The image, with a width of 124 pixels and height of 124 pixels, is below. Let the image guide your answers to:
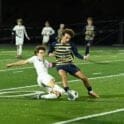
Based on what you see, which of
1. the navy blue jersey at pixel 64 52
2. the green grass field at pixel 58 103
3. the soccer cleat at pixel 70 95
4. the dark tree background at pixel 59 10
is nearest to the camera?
the green grass field at pixel 58 103

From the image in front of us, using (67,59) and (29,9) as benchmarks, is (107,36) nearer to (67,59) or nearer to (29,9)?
(29,9)

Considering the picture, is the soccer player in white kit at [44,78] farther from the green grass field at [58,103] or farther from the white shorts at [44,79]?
the green grass field at [58,103]

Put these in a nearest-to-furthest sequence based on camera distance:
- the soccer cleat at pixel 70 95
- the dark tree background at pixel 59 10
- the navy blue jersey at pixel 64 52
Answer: the soccer cleat at pixel 70 95
the navy blue jersey at pixel 64 52
the dark tree background at pixel 59 10

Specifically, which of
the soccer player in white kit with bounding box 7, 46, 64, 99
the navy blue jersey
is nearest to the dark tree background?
the navy blue jersey

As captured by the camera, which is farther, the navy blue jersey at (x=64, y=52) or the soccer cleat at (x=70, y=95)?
the navy blue jersey at (x=64, y=52)

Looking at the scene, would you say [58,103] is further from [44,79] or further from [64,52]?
[64,52]

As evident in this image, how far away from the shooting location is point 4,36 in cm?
4922

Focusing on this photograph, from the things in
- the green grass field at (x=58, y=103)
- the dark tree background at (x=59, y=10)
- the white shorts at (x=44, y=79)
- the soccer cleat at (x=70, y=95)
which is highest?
the dark tree background at (x=59, y=10)

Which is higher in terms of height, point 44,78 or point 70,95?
point 44,78

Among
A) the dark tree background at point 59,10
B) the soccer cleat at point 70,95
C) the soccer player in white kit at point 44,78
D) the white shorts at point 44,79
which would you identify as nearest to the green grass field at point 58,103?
the soccer cleat at point 70,95

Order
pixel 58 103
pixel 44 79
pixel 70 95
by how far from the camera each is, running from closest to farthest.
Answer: pixel 58 103
pixel 70 95
pixel 44 79

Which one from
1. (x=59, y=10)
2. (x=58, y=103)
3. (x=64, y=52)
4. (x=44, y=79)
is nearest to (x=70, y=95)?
(x=58, y=103)

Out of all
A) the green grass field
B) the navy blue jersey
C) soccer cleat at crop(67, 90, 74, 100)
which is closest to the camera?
the green grass field

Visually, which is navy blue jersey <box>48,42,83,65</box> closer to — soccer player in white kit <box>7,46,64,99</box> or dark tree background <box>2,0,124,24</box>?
soccer player in white kit <box>7,46,64,99</box>
